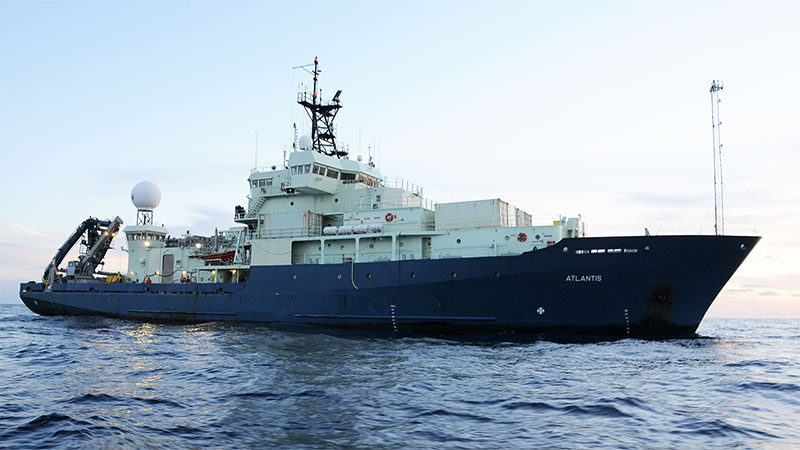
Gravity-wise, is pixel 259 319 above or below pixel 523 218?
below

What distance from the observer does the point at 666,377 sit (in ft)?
40.2

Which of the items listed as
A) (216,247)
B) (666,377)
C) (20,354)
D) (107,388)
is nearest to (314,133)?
(216,247)

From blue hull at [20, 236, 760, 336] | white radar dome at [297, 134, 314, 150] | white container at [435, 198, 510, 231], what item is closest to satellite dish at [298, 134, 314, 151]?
white radar dome at [297, 134, 314, 150]

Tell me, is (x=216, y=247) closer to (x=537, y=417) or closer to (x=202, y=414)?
(x=202, y=414)

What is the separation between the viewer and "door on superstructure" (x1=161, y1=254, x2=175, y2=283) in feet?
107

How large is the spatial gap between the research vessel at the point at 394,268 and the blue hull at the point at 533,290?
0.16 ft

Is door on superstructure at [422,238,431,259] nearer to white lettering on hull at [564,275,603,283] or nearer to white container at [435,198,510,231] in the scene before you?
white container at [435,198,510,231]

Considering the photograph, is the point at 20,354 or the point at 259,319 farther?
the point at 259,319

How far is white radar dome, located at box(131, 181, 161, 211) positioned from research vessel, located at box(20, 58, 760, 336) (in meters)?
3.61

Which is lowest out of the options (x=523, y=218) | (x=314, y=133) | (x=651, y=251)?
(x=651, y=251)

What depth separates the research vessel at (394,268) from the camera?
62.8ft

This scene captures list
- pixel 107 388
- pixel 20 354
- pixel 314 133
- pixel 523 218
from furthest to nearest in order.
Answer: pixel 314 133
pixel 523 218
pixel 20 354
pixel 107 388

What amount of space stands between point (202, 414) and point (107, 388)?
3.81 m

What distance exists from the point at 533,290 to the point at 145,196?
28.9 metres
